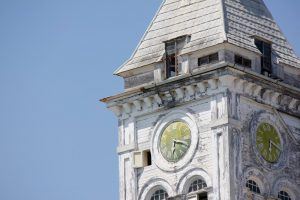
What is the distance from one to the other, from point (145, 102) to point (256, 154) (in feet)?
18.0

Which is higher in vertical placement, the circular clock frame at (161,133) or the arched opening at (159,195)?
the circular clock frame at (161,133)

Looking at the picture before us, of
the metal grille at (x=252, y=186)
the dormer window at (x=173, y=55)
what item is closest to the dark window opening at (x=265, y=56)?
the dormer window at (x=173, y=55)

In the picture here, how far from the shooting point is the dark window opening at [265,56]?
65875 mm

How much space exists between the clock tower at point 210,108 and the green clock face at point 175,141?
0.04 meters

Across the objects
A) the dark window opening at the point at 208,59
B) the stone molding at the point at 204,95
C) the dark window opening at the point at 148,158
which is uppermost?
the dark window opening at the point at 208,59

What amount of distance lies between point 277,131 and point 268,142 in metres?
0.83

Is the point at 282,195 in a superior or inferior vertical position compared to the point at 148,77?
inferior

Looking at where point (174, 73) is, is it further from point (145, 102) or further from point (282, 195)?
point (282, 195)

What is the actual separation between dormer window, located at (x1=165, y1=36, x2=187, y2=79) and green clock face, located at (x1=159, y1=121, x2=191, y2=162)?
2.29 m

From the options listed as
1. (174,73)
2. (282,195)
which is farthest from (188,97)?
(282,195)

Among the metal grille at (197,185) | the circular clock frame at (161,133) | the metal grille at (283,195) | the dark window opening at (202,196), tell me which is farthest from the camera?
the metal grille at (283,195)

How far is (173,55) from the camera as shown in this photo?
Answer: 66.0 meters

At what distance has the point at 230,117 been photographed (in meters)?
63.4

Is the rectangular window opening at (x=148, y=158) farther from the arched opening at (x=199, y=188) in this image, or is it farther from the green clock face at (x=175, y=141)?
the arched opening at (x=199, y=188)
